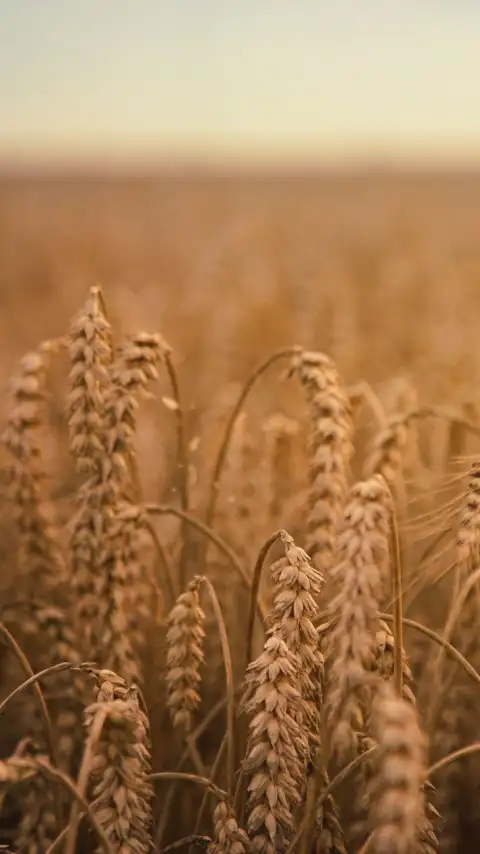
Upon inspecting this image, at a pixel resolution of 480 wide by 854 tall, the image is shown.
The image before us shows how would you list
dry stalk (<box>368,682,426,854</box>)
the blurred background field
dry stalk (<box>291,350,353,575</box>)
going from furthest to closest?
the blurred background field
dry stalk (<box>291,350,353,575</box>)
dry stalk (<box>368,682,426,854</box>)

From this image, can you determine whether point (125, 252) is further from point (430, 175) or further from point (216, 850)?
point (430, 175)

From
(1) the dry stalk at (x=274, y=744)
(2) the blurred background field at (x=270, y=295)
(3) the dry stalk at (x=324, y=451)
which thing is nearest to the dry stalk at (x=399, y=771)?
(1) the dry stalk at (x=274, y=744)

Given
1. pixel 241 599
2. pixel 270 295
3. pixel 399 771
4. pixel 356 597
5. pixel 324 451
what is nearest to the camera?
pixel 399 771

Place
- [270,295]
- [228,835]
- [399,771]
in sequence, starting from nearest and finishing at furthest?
[399,771], [228,835], [270,295]

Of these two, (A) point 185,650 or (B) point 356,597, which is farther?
(A) point 185,650

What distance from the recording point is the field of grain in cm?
90

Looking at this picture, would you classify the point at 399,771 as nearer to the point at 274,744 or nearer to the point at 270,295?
the point at 274,744

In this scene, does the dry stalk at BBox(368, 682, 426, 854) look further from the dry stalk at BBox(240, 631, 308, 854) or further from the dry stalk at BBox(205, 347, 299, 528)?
the dry stalk at BBox(205, 347, 299, 528)

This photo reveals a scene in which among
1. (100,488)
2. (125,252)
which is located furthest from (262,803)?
(125,252)

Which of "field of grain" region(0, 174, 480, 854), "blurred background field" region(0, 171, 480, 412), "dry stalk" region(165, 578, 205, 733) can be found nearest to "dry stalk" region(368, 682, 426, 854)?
"field of grain" region(0, 174, 480, 854)

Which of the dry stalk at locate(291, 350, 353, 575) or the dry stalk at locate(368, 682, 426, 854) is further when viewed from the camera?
the dry stalk at locate(291, 350, 353, 575)

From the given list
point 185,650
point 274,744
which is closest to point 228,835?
point 274,744

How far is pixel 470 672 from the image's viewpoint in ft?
3.35

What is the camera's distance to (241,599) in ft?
5.65
